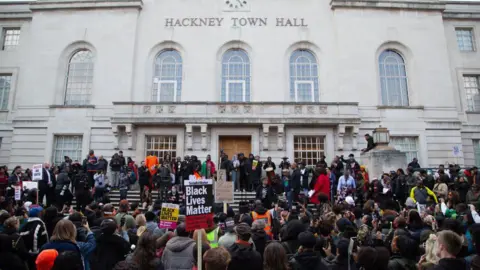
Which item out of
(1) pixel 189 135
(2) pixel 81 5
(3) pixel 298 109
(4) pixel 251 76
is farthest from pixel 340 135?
(2) pixel 81 5

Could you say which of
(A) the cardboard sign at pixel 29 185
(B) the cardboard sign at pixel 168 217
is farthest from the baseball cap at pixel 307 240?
(A) the cardboard sign at pixel 29 185

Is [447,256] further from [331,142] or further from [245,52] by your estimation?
[245,52]

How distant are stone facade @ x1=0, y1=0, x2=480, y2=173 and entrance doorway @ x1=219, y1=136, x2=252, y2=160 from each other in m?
0.63

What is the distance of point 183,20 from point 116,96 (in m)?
7.24

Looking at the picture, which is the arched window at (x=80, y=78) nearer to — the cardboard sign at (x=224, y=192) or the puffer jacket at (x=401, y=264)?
the cardboard sign at (x=224, y=192)

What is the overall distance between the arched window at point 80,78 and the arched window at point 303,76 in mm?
14387

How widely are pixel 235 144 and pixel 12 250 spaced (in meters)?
17.6

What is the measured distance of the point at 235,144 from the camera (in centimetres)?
2269

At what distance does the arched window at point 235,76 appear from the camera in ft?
78.7

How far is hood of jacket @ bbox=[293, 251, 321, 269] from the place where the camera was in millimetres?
4887

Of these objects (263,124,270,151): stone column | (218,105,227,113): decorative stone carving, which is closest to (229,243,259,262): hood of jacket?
(263,124,270,151): stone column

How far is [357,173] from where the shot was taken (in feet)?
54.0

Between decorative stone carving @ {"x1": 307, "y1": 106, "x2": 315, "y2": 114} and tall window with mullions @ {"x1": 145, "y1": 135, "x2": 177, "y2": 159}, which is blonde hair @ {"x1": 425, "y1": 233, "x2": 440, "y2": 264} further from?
tall window with mullions @ {"x1": 145, "y1": 135, "x2": 177, "y2": 159}

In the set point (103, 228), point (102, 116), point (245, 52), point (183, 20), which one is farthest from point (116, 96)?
point (103, 228)
